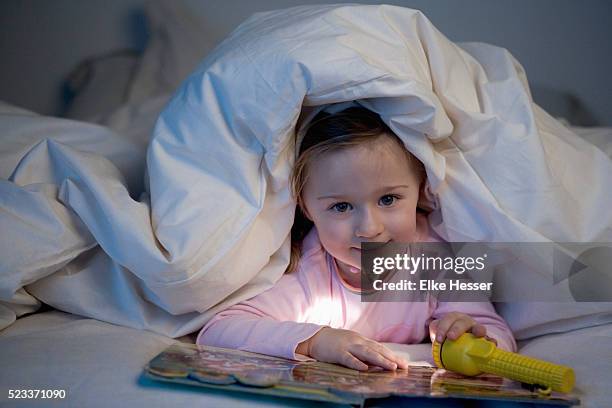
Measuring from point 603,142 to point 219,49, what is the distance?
686 mm

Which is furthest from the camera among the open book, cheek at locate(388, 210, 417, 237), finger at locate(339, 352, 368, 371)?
cheek at locate(388, 210, 417, 237)

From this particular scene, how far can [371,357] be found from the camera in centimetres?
82

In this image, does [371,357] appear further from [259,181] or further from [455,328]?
[259,181]

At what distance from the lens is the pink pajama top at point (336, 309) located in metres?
0.96

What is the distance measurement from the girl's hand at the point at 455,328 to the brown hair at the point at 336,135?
208 millimetres

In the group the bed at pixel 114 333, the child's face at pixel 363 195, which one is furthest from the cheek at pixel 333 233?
the bed at pixel 114 333

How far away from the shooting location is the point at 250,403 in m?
0.71

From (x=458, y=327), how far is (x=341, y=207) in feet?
0.71

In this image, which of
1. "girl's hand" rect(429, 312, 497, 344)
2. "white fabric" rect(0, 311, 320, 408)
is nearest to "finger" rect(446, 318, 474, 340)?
"girl's hand" rect(429, 312, 497, 344)

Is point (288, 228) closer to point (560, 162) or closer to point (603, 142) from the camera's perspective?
point (560, 162)

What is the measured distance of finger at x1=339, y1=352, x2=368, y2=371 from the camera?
0.81 metres

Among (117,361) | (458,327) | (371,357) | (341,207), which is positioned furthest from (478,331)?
(117,361)

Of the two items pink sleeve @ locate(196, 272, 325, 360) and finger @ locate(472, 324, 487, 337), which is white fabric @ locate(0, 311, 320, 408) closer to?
pink sleeve @ locate(196, 272, 325, 360)

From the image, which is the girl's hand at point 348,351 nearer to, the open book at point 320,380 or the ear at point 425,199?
the open book at point 320,380
